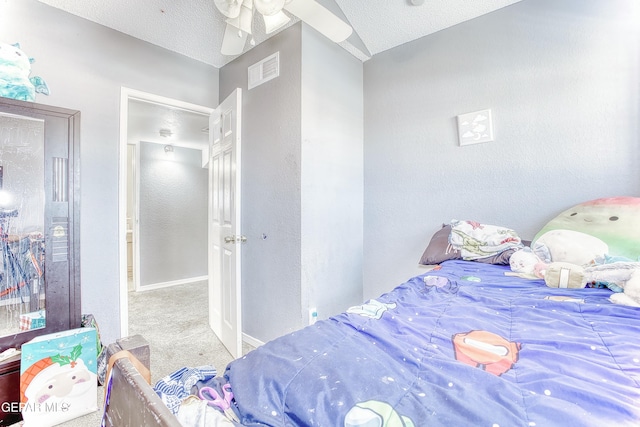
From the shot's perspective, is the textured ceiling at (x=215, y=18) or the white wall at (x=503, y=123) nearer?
the white wall at (x=503, y=123)

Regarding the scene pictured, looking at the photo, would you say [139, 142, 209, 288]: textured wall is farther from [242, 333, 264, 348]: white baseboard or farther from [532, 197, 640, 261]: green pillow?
[532, 197, 640, 261]: green pillow

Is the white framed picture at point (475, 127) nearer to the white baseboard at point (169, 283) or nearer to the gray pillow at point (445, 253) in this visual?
the gray pillow at point (445, 253)

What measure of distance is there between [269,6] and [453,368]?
1695 millimetres

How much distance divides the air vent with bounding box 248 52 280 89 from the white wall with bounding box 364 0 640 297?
3.18ft

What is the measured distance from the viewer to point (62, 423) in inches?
63.8

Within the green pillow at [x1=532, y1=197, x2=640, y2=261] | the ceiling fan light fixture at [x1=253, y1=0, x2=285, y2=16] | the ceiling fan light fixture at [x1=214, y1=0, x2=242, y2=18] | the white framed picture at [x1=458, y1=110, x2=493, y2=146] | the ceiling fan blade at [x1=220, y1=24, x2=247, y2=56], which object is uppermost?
the ceiling fan blade at [x1=220, y1=24, x2=247, y2=56]

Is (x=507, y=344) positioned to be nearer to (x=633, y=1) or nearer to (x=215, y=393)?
(x=215, y=393)

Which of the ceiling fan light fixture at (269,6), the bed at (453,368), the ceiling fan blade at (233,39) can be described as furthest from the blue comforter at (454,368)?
the ceiling fan blade at (233,39)

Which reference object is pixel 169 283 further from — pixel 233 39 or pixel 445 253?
pixel 445 253

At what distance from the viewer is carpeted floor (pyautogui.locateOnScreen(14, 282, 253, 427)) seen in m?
2.18

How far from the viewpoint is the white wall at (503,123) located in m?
1.77

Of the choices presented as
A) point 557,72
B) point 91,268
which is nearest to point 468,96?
point 557,72

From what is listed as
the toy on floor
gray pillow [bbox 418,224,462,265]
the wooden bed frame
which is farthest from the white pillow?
the toy on floor

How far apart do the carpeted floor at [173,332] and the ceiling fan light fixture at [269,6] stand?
2.30 m
